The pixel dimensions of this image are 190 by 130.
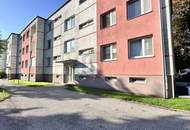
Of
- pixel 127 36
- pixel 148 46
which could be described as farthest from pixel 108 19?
pixel 148 46

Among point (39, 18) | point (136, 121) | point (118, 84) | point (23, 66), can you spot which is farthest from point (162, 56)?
point (23, 66)

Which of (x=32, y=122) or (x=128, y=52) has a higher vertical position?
(x=128, y=52)

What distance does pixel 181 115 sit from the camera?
23.8 feet

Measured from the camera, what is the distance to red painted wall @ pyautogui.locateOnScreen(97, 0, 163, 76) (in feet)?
38.9

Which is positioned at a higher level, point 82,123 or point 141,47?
point 141,47

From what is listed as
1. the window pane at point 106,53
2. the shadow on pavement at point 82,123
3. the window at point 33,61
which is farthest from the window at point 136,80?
the window at point 33,61

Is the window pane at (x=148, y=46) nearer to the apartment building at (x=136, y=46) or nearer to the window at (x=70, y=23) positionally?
the apartment building at (x=136, y=46)

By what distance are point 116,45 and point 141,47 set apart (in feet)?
8.67

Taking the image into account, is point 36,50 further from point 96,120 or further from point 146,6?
point 96,120

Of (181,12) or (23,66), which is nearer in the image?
(181,12)

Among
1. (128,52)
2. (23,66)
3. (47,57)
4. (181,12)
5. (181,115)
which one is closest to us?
(181,115)

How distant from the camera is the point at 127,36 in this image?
14.0m

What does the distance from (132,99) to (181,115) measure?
359 centimetres

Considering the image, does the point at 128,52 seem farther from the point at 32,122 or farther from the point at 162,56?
the point at 32,122
